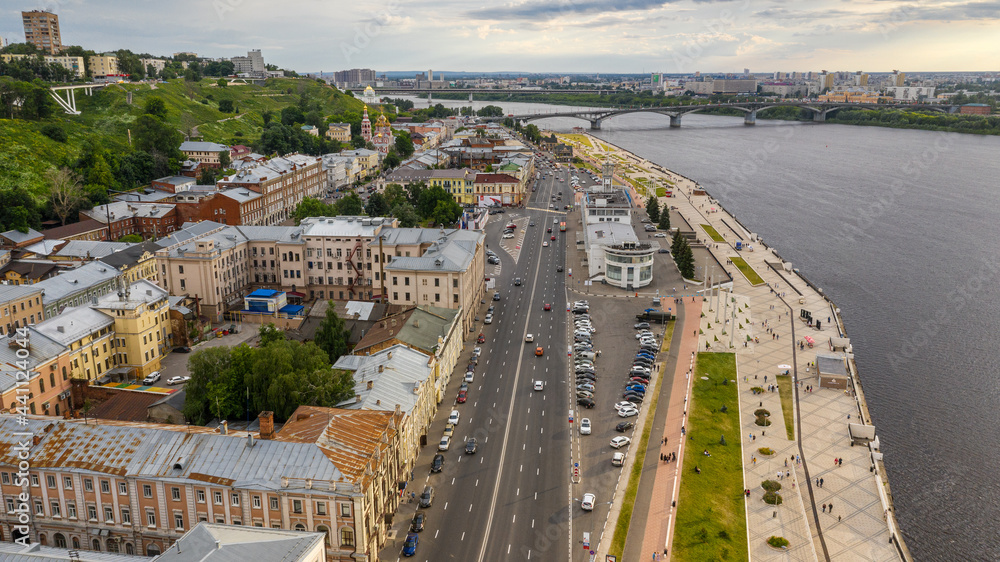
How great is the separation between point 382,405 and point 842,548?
24693mm

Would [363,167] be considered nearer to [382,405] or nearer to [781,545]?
[382,405]

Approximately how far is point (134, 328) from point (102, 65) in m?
138

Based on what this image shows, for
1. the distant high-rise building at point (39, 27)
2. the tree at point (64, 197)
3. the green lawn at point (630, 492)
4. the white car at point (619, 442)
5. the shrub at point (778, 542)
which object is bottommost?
the shrub at point (778, 542)

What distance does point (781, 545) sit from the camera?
35500 millimetres

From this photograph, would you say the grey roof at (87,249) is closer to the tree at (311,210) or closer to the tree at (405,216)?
the tree at (311,210)

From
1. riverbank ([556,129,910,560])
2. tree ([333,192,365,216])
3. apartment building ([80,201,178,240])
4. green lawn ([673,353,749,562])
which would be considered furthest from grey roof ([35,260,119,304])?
riverbank ([556,129,910,560])

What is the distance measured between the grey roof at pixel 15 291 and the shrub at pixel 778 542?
180 feet

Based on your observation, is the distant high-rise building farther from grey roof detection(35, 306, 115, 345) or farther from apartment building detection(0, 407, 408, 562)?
apartment building detection(0, 407, 408, 562)

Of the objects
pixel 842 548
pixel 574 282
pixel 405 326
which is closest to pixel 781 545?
pixel 842 548

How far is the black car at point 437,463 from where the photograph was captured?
1585 inches

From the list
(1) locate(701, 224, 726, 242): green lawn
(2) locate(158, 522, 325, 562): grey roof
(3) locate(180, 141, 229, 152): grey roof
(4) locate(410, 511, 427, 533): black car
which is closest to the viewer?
(2) locate(158, 522, 325, 562): grey roof

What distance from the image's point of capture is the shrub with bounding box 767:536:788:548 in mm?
35500

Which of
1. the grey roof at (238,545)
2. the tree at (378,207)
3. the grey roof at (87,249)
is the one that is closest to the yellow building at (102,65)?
the tree at (378,207)

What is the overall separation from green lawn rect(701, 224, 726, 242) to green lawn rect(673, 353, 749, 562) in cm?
4840
